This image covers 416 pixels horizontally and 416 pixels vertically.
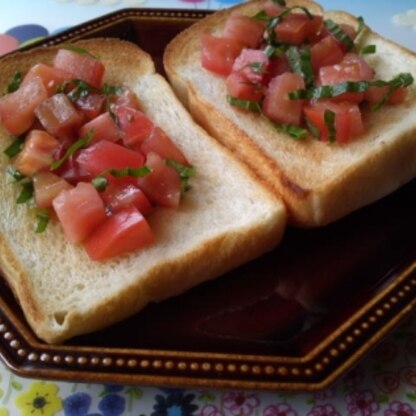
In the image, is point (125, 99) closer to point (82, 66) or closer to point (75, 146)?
point (82, 66)

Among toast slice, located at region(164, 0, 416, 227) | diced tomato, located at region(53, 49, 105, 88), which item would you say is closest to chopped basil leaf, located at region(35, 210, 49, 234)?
diced tomato, located at region(53, 49, 105, 88)

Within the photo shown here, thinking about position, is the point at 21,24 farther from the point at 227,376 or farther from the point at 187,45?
the point at 227,376

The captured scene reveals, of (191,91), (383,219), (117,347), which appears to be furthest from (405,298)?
(191,91)

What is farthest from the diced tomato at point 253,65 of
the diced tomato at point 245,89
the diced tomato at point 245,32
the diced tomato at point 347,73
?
the diced tomato at point 347,73

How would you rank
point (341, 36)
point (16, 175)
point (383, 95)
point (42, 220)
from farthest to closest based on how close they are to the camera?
point (341, 36) < point (383, 95) < point (16, 175) < point (42, 220)

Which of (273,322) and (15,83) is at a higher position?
(15,83)

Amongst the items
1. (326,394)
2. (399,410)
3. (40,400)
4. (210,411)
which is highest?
(40,400)

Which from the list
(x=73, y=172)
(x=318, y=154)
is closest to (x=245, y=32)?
(x=318, y=154)
